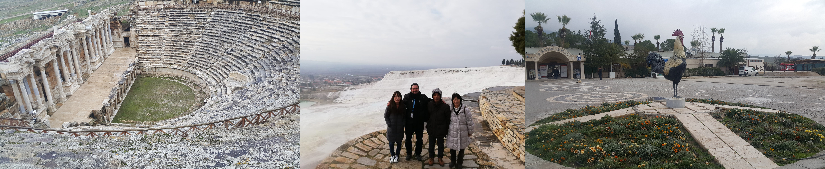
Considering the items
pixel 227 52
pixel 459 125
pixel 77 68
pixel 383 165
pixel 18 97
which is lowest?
pixel 383 165

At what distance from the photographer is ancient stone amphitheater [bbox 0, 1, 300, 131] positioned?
18.1ft

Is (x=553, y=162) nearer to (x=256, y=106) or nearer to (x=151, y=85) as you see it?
(x=256, y=106)

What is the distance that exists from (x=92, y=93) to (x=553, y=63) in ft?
32.1

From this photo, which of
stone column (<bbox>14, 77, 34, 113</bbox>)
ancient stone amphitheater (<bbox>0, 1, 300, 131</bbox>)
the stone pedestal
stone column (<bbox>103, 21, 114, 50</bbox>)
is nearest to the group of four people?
ancient stone amphitheater (<bbox>0, 1, 300, 131</bbox>)

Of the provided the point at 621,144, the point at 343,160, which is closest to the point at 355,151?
the point at 343,160

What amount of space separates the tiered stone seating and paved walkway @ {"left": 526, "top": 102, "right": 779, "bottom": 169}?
642 cm

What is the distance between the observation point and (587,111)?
23.2 feet

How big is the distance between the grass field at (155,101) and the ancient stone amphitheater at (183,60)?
19 centimetres

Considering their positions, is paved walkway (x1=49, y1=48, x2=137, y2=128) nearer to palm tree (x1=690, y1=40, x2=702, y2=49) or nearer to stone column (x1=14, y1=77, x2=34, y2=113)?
stone column (x1=14, y1=77, x2=34, y2=113)

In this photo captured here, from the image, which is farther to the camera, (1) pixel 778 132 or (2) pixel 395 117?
(1) pixel 778 132

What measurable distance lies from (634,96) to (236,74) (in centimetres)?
930

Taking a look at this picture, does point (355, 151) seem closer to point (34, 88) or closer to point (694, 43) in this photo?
point (34, 88)

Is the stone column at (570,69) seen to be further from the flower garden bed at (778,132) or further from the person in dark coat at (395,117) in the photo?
the person in dark coat at (395,117)

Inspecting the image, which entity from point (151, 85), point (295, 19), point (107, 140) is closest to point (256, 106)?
point (107, 140)
